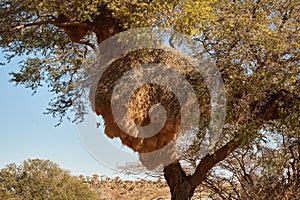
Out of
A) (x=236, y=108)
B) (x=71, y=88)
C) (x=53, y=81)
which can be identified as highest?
(x=53, y=81)

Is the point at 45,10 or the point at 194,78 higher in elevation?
the point at 45,10

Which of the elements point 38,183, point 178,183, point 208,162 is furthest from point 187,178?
point 38,183

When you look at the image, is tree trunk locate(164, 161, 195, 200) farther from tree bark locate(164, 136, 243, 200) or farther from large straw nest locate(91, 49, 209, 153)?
large straw nest locate(91, 49, 209, 153)

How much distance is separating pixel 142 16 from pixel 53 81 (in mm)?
3960

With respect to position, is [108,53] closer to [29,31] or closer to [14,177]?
[29,31]

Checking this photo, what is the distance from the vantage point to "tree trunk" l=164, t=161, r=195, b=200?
31.6 ft

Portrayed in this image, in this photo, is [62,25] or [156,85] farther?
[62,25]

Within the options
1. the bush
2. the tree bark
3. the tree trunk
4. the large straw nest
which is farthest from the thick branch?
the bush

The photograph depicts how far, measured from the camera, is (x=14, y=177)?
2170cm

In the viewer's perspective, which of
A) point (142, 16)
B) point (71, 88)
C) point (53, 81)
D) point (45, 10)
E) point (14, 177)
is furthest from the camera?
point (14, 177)

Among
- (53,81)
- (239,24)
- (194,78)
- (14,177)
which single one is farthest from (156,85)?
(14,177)

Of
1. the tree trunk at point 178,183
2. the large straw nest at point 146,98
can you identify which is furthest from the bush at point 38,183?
the large straw nest at point 146,98

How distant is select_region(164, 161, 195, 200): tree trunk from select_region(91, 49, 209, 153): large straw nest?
1122 millimetres

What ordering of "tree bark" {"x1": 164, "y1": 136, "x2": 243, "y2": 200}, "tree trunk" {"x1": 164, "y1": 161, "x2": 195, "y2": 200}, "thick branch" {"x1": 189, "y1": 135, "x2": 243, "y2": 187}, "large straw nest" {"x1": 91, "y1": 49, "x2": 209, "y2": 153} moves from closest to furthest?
1. "large straw nest" {"x1": 91, "y1": 49, "x2": 209, "y2": 153}
2. "thick branch" {"x1": 189, "y1": 135, "x2": 243, "y2": 187}
3. "tree bark" {"x1": 164, "y1": 136, "x2": 243, "y2": 200}
4. "tree trunk" {"x1": 164, "y1": 161, "x2": 195, "y2": 200}
